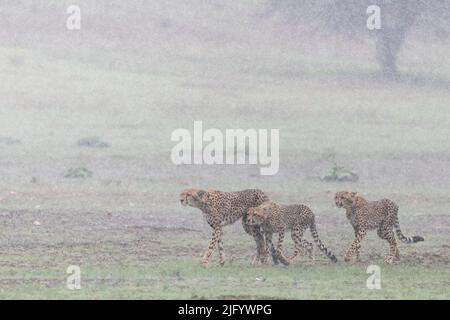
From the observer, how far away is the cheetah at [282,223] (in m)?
15.8

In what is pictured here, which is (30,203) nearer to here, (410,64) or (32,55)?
(32,55)

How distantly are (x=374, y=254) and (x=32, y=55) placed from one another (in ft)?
91.6

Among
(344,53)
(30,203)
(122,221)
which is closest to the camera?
(122,221)

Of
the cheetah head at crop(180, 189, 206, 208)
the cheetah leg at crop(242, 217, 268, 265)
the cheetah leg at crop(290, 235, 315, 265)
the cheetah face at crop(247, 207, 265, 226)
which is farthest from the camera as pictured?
the cheetah leg at crop(290, 235, 315, 265)

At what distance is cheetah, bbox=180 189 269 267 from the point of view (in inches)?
627

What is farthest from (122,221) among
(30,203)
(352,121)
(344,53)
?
(344,53)

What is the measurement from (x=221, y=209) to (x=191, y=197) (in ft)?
1.26

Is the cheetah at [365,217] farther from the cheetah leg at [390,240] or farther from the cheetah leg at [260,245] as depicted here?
the cheetah leg at [260,245]

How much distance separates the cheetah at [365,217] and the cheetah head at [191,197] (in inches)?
62.4

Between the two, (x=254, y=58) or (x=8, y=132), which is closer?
(x=8, y=132)

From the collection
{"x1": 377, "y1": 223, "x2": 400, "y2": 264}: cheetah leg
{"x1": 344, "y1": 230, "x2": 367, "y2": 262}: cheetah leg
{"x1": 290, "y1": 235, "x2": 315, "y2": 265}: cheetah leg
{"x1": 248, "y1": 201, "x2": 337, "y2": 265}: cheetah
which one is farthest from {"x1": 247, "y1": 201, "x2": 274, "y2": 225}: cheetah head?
{"x1": 377, "y1": 223, "x2": 400, "y2": 264}: cheetah leg

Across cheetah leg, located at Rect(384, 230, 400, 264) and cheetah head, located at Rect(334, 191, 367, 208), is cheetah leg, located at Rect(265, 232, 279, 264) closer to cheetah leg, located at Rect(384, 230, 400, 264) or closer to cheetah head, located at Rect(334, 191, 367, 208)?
cheetah head, located at Rect(334, 191, 367, 208)

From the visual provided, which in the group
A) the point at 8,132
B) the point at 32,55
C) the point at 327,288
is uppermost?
the point at 32,55

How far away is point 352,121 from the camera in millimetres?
36406
